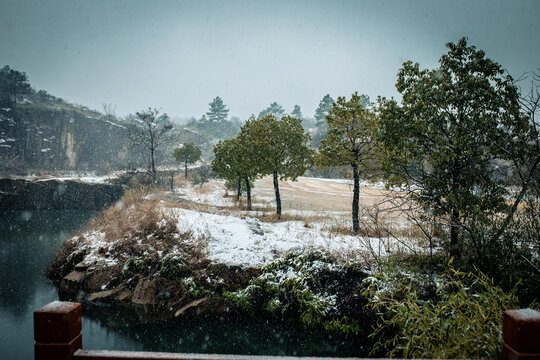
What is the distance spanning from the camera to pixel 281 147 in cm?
1480

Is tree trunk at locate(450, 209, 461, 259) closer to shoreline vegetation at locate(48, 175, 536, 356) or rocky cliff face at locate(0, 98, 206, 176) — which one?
shoreline vegetation at locate(48, 175, 536, 356)

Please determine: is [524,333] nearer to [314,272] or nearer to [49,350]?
[49,350]

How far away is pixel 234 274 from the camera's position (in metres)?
8.33

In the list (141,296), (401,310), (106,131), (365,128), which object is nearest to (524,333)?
(401,310)

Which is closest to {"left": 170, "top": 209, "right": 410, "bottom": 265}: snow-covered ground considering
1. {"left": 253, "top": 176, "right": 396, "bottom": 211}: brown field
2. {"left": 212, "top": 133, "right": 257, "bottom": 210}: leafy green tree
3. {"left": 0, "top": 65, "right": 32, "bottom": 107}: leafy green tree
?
{"left": 253, "top": 176, "right": 396, "bottom": 211}: brown field

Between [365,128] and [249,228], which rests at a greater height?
[365,128]

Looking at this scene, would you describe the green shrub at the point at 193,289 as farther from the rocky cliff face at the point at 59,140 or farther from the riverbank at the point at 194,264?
the rocky cliff face at the point at 59,140

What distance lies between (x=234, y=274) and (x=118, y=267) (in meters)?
4.22

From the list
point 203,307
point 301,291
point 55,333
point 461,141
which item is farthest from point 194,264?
point 461,141

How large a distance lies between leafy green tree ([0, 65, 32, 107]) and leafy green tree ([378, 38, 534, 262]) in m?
56.9

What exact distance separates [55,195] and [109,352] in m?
33.5

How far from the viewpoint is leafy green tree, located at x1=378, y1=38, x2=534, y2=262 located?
558 cm

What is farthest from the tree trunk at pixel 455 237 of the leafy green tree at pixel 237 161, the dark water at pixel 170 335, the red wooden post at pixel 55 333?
the leafy green tree at pixel 237 161

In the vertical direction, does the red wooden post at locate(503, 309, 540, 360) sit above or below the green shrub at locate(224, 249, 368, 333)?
above
